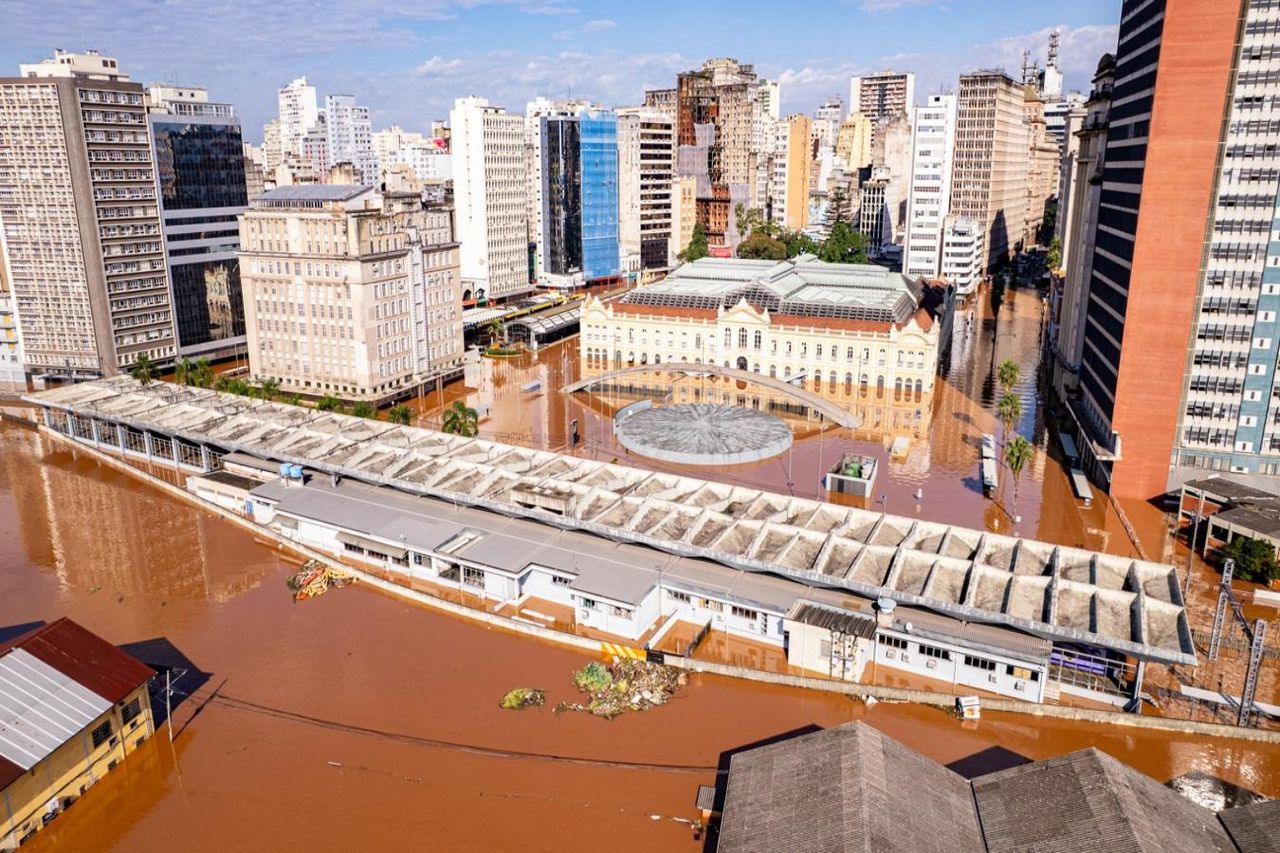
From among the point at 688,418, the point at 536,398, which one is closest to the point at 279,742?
the point at 688,418

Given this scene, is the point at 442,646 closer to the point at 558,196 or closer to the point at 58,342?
the point at 58,342

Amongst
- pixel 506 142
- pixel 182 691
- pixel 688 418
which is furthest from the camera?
pixel 506 142

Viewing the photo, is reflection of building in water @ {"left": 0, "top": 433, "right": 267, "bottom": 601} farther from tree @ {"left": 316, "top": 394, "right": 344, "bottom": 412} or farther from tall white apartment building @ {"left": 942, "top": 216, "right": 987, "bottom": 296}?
tall white apartment building @ {"left": 942, "top": 216, "right": 987, "bottom": 296}

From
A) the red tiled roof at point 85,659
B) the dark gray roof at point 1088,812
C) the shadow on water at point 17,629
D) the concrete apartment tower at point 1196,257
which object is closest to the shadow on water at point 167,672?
the red tiled roof at point 85,659

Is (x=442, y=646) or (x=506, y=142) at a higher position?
(x=506, y=142)

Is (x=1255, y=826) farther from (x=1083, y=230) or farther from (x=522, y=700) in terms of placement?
(x=1083, y=230)
